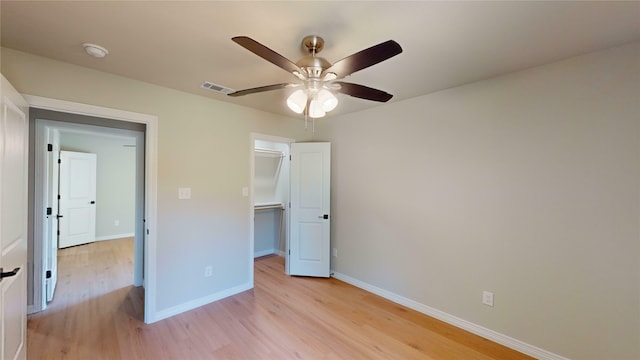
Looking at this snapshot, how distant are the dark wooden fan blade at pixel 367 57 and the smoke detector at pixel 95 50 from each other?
173cm

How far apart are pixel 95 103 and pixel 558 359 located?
4481 millimetres

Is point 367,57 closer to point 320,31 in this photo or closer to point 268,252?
point 320,31

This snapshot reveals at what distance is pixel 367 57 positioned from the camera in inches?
52.4

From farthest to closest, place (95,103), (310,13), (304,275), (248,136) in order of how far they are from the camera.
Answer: (304,275) < (248,136) < (95,103) < (310,13)

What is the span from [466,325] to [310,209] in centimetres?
231

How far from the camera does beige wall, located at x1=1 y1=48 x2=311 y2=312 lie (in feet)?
7.56

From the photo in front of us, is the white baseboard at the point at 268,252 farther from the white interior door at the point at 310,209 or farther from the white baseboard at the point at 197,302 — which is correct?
the white baseboard at the point at 197,302

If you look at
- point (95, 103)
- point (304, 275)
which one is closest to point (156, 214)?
point (95, 103)

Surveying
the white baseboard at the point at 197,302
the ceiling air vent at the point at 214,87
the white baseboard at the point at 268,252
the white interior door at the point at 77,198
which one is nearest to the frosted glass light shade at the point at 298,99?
the ceiling air vent at the point at 214,87

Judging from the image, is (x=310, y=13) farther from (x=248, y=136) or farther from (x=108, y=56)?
(x=248, y=136)

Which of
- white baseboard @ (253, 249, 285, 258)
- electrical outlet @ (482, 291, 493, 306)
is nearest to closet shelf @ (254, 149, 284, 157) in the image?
white baseboard @ (253, 249, 285, 258)

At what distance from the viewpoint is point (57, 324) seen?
2543mm

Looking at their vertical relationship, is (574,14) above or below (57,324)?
above

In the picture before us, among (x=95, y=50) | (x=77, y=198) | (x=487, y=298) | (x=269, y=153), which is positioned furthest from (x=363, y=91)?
(x=77, y=198)
